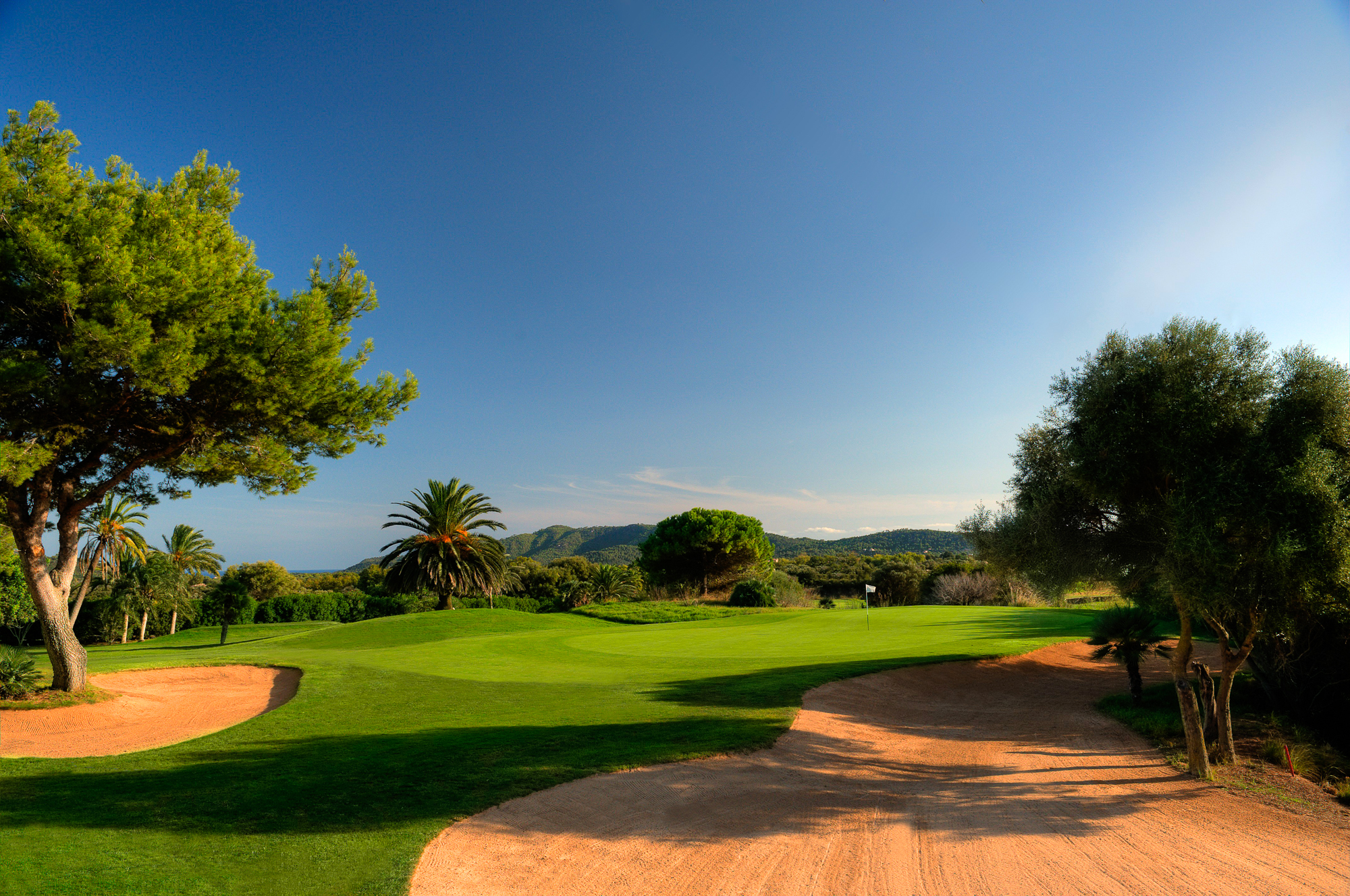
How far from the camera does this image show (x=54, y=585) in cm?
1262

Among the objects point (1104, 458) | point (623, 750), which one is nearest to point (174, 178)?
point (623, 750)

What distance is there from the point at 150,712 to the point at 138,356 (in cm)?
717

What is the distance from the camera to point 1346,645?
12.5 meters

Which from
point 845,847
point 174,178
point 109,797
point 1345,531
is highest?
point 174,178

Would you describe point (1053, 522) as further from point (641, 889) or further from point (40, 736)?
point (40, 736)

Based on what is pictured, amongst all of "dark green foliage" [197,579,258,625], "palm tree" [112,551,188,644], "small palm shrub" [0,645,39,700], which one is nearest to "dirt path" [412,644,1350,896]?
"small palm shrub" [0,645,39,700]

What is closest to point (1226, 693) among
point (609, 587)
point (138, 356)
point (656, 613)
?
point (138, 356)

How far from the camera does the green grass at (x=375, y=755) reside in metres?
5.71

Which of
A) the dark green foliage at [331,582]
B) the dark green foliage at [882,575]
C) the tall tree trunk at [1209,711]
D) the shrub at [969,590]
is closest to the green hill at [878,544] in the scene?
the dark green foliage at [882,575]

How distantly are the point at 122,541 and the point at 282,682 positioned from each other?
30403 millimetres

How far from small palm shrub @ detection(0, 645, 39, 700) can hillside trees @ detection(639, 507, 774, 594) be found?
46.5 m

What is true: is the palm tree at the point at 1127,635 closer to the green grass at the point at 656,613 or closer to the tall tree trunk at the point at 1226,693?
the tall tree trunk at the point at 1226,693

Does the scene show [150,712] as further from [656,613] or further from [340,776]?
[656,613]

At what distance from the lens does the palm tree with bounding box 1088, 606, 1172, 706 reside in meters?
14.3
